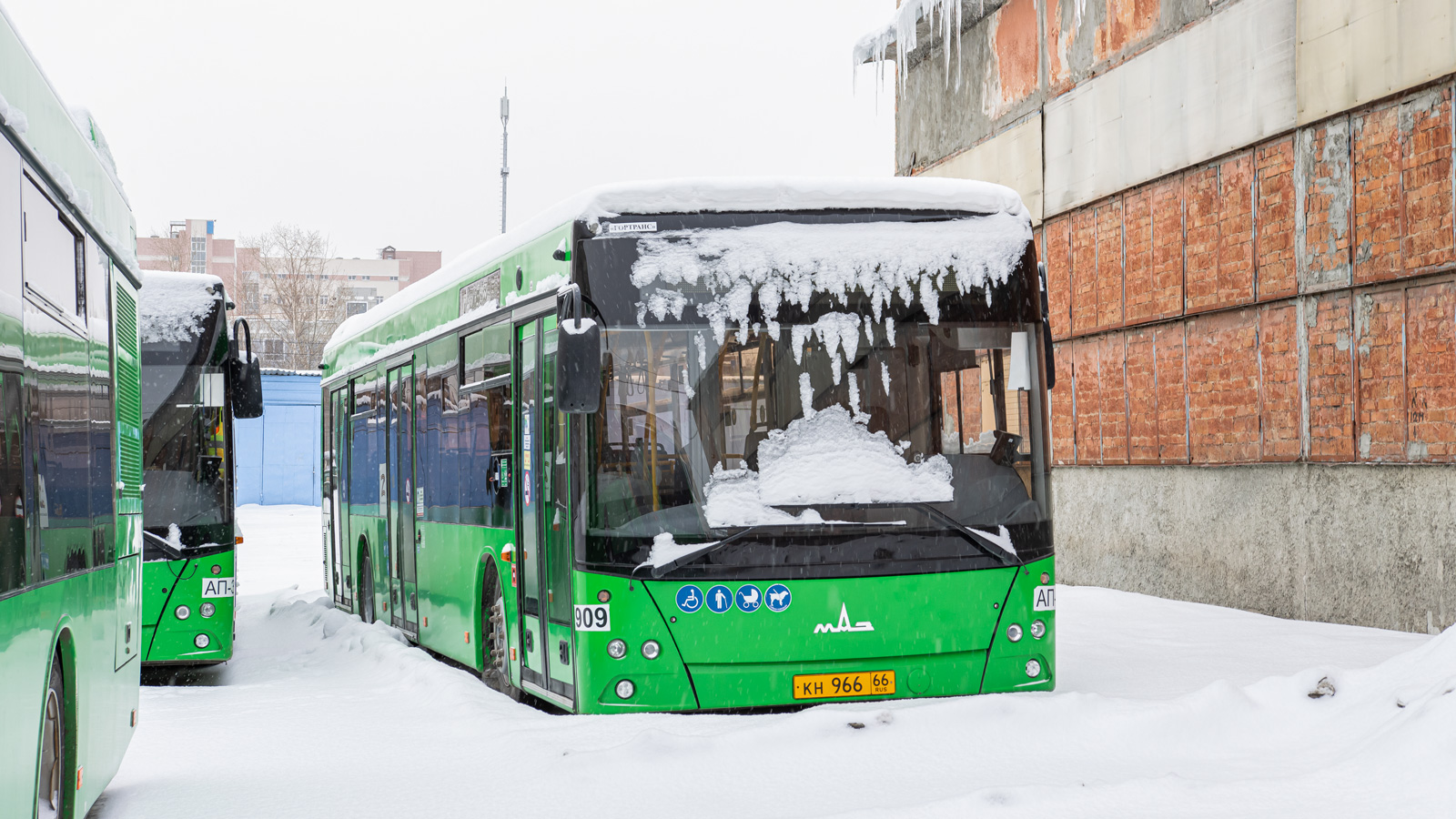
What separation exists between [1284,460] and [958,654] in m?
6.19

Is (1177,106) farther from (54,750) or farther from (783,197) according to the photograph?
(54,750)

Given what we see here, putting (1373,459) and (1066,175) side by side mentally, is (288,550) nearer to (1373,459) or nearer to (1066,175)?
(1066,175)

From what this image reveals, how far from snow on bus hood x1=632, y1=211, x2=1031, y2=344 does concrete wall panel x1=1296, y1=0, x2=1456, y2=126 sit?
4.96 meters

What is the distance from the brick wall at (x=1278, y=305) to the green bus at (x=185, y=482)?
8548mm

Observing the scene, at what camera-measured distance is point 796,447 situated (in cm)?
767

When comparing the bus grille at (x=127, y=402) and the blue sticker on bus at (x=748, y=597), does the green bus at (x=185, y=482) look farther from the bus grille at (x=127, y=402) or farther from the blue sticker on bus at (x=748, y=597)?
the blue sticker on bus at (x=748, y=597)

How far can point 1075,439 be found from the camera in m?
17.1

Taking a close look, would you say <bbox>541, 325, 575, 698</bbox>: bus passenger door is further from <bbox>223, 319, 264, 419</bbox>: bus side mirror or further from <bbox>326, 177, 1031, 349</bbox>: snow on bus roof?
<bbox>223, 319, 264, 419</bbox>: bus side mirror

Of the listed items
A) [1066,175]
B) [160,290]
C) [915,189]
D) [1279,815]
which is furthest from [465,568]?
[1066,175]

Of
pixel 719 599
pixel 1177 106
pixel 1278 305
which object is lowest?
pixel 719 599

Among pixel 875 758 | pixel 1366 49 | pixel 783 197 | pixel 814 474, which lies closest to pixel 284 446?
pixel 1366 49

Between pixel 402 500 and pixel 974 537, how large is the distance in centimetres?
653

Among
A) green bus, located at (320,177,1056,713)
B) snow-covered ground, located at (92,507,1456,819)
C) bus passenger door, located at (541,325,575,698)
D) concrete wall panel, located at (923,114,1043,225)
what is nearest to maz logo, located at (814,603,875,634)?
green bus, located at (320,177,1056,713)

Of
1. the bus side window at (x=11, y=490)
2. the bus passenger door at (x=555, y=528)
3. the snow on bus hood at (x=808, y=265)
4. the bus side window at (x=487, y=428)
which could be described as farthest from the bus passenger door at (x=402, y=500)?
the bus side window at (x=11, y=490)
